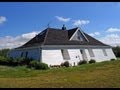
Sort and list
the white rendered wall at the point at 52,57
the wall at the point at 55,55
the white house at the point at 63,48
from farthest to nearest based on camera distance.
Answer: the white house at the point at 63,48 → the wall at the point at 55,55 → the white rendered wall at the point at 52,57

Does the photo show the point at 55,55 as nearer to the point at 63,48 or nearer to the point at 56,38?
the point at 63,48

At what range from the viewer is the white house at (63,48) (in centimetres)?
3288

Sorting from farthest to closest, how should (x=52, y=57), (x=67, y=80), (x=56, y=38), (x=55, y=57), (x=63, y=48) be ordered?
1. (x=56, y=38)
2. (x=63, y=48)
3. (x=55, y=57)
4. (x=52, y=57)
5. (x=67, y=80)

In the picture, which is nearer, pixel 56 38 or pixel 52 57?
pixel 52 57

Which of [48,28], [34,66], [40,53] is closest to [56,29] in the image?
[48,28]

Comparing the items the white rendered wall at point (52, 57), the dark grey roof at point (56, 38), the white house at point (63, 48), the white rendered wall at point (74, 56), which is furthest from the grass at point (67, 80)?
the white rendered wall at point (74, 56)

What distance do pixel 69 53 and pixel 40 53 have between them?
14.8 ft

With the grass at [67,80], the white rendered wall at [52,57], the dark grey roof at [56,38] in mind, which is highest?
the dark grey roof at [56,38]

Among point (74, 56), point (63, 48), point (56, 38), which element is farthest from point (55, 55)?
point (56, 38)

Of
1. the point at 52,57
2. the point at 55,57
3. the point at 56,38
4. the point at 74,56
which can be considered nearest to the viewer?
the point at 52,57

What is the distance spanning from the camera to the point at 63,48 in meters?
34.7

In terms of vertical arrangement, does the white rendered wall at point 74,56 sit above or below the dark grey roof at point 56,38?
below

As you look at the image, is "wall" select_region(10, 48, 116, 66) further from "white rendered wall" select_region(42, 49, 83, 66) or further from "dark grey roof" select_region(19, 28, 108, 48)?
"dark grey roof" select_region(19, 28, 108, 48)

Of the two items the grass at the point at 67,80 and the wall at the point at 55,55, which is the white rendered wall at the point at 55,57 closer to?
the wall at the point at 55,55
